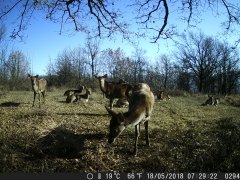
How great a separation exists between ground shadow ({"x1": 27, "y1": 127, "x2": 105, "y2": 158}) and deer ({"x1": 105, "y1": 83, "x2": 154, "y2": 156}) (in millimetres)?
1639

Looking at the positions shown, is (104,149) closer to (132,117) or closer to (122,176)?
(132,117)

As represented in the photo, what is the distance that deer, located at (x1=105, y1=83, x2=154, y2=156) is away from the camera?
9.24 meters

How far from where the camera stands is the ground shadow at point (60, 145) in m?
10.4

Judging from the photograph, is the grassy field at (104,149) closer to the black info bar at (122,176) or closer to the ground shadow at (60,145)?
the ground shadow at (60,145)

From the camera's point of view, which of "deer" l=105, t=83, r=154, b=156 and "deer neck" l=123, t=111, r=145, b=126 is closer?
"deer" l=105, t=83, r=154, b=156

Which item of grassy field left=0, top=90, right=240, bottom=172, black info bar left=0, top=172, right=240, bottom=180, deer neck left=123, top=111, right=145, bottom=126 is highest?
deer neck left=123, top=111, right=145, bottom=126

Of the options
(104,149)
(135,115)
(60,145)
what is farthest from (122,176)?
(60,145)

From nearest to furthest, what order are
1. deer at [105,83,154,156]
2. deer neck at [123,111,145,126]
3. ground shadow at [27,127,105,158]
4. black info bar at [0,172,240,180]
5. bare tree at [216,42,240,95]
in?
black info bar at [0,172,240,180] → deer at [105,83,154,156] → deer neck at [123,111,145,126] → ground shadow at [27,127,105,158] → bare tree at [216,42,240,95]

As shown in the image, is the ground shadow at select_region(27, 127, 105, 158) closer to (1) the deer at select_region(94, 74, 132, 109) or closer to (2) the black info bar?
(2) the black info bar

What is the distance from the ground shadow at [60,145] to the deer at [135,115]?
64.5 inches

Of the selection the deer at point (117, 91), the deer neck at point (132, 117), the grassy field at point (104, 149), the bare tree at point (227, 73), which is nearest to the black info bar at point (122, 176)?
the grassy field at point (104, 149)

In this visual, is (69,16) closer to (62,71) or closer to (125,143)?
(125,143)

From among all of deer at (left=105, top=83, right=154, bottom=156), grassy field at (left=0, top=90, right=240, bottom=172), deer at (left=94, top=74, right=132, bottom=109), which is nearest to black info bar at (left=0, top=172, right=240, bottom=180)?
grassy field at (left=0, top=90, right=240, bottom=172)

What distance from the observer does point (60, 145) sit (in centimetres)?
1073
